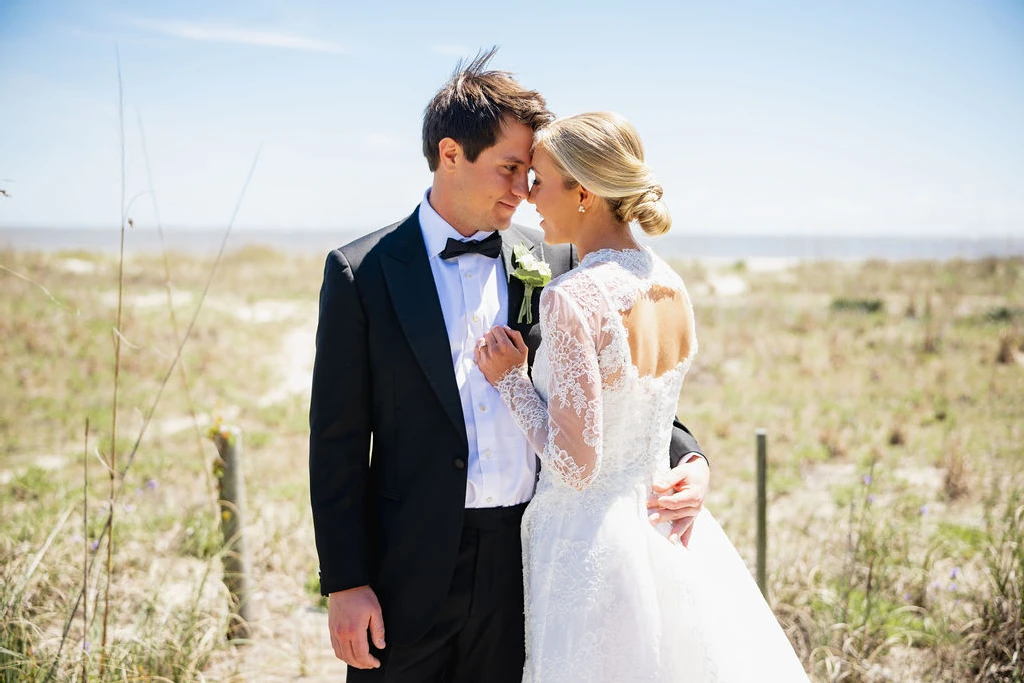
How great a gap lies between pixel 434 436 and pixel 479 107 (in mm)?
1072

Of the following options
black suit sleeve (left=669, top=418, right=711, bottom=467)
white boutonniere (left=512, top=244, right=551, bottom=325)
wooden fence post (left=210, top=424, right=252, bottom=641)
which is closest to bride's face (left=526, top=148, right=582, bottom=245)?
white boutonniere (left=512, top=244, right=551, bottom=325)

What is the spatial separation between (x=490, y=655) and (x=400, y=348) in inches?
40.9

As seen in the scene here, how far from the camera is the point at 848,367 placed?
12.7 m

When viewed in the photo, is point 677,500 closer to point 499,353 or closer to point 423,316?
point 499,353

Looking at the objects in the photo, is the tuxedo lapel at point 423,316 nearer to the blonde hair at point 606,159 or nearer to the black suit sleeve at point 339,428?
the black suit sleeve at point 339,428

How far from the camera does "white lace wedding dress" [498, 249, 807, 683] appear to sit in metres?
2.15

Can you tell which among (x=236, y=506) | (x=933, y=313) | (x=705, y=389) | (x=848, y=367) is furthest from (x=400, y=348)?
(x=933, y=313)

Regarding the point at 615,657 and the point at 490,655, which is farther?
the point at 490,655

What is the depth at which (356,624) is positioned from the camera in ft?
7.60

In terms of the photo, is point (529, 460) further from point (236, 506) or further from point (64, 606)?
point (64, 606)

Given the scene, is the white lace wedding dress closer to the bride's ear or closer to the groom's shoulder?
the bride's ear

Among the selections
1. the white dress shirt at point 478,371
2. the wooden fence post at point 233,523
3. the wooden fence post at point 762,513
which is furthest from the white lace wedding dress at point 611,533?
the wooden fence post at point 233,523

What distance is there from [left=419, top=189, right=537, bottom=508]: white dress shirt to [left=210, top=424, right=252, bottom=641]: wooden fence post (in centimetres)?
268

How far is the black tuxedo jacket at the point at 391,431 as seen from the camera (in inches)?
91.4
